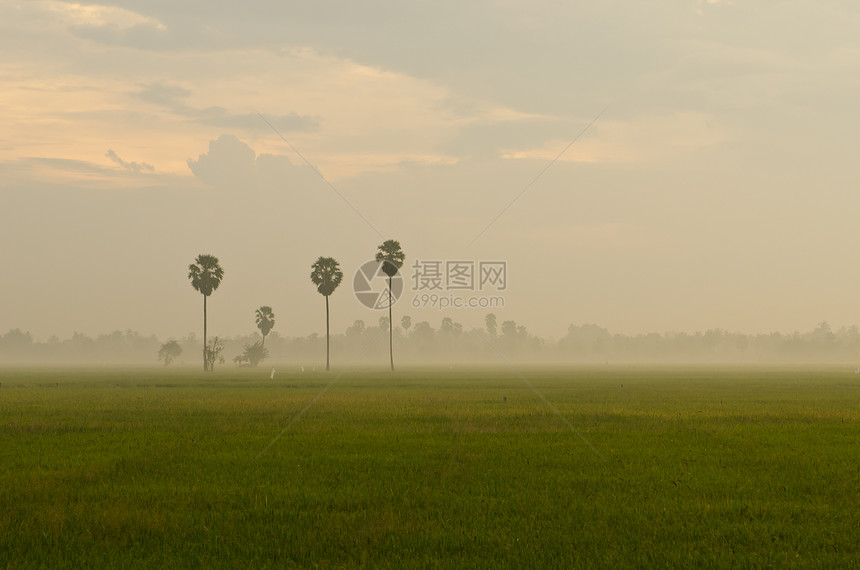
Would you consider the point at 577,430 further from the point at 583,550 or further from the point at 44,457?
the point at 44,457

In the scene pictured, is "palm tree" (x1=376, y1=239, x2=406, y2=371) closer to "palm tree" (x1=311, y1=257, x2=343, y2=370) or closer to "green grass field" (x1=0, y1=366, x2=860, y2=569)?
"palm tree" (x1=311, y1=257, x2=343, y2=370)

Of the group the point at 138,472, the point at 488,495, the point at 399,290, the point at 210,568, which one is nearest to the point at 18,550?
the point at 210,568

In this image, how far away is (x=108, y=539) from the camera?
478 inches

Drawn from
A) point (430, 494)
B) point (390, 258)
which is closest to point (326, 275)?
point (390, 258)

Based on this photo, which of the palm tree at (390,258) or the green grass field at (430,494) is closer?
the green grass field at (430,494)

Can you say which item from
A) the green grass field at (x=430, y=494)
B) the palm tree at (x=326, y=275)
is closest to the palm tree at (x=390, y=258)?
the palm tree at (x=326, y=275)

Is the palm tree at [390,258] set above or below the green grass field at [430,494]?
above

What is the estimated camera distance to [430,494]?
1531cm

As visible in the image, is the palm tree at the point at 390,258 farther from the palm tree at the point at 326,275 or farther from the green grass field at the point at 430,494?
the green grass field at the point at 430,494

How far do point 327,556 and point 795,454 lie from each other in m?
15.3

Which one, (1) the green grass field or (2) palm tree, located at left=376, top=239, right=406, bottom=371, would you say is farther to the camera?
(2) palm tree, located at left=376, top=239, right=406, bottom=371

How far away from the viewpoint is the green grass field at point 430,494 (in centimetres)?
1137

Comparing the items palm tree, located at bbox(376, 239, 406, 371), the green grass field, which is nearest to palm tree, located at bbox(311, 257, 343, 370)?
palm tree, located at bbox(376, 239, 406, 371)

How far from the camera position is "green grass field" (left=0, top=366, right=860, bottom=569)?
1137 centimetres
